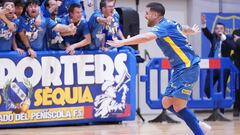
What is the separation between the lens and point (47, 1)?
9.91 meters

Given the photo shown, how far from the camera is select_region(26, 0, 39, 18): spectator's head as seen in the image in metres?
9.38

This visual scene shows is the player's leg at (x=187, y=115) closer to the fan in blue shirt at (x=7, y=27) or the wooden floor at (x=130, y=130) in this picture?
the wooden floor at (x=130, y=130)

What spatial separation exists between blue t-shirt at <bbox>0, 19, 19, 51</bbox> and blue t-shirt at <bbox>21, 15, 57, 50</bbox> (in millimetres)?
199

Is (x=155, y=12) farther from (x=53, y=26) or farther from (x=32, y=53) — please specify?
(x=32, y=53)

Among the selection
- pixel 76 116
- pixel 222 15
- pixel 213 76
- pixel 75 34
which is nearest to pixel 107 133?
pixel 76 116

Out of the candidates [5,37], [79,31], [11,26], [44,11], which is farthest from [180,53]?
[44,11]

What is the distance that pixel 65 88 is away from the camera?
9.69 metres

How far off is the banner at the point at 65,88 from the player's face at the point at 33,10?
66 cm

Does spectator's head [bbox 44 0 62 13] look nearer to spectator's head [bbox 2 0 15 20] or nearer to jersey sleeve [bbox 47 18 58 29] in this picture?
jersey sleeve [bbox 47 18 58 29]

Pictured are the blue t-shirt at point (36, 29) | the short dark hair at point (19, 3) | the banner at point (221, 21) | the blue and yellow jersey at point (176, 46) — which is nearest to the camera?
the blue and yellow jersey at point (176, 46)

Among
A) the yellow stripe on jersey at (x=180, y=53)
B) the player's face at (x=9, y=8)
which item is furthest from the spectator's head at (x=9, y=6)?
the yellow stripe on jersey at (x=180, y=53)

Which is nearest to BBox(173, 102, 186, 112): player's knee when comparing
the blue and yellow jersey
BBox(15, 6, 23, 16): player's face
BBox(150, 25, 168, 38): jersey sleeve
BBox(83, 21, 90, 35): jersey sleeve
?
the blue and yellow jersey

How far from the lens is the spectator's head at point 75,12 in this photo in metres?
9.62

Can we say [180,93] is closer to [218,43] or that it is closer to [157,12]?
[157,12]
